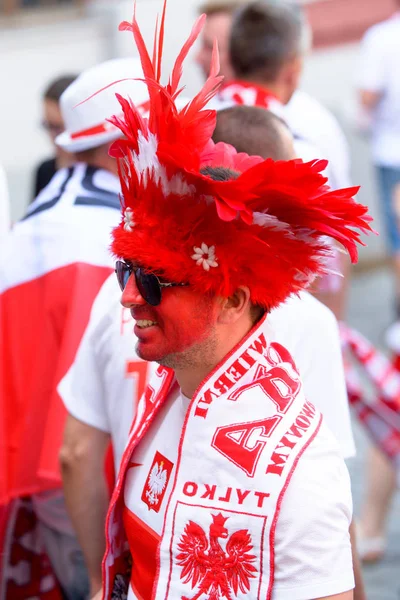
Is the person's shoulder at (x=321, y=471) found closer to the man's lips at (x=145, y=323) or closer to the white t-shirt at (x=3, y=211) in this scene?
the man's lips at (x=145, y=323)

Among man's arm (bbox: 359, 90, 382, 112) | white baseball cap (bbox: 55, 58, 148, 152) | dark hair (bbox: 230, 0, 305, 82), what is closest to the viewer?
white baseball cap (bbox: 55, 58, 148, 152)

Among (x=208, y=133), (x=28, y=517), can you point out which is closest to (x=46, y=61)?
(x=28, y=517)

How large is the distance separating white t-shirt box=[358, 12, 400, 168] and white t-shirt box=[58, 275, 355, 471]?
15.4 feet

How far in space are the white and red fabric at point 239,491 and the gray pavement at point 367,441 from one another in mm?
2515

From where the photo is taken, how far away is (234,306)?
2027 millimetres

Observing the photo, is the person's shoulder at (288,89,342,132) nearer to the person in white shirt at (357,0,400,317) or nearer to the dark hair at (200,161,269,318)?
the person in white shirt at (357,0,400,317)

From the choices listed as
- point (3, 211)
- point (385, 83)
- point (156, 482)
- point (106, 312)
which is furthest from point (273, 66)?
point (385, 83)

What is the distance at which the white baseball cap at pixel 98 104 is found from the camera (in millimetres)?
3348

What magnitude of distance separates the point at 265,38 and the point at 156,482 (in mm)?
2329

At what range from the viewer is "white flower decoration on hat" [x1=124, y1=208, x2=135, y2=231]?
201cm

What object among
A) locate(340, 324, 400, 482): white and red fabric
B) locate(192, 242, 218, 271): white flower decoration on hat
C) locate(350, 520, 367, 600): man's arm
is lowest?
locate(340, 324, 400, 482): white and red fabric

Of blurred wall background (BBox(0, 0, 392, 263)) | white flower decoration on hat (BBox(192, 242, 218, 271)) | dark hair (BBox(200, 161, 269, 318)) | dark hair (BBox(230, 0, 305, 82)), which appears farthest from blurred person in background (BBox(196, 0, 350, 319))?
blurred wall background (BBox(0, 0, 392, 263))

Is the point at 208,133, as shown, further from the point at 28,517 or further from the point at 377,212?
the point at 377,212

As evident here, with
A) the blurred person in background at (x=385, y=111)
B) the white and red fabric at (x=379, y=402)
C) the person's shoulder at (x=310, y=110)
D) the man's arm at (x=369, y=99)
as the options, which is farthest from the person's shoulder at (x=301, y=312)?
the man's arm at (x=369, y=99)
